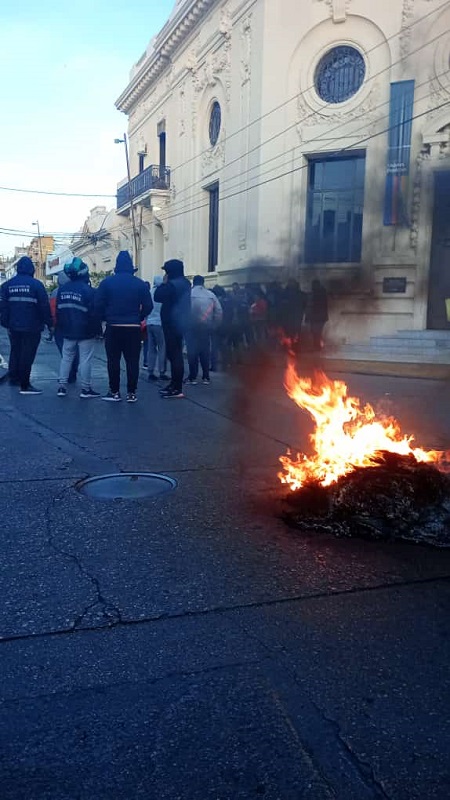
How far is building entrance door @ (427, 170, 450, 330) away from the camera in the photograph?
710cm

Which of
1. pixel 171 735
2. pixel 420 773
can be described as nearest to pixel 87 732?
pixel 171 735

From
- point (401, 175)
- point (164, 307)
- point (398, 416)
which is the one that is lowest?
point (398, 416)

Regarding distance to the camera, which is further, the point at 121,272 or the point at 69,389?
the point at 69,389

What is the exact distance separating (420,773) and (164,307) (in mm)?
7624

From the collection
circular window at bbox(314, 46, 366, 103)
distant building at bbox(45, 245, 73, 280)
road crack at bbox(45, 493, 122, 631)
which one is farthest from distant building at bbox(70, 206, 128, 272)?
road crack at bbox(45, 493, 122, 631)

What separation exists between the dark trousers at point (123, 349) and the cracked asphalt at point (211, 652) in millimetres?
3737

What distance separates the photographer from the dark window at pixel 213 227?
22.2 m

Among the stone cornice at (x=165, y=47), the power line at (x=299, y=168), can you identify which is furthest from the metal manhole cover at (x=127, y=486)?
the stone cornice at (x=165, y=47)

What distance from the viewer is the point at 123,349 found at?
870 cm

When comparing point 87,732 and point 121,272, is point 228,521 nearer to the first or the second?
point 87,732

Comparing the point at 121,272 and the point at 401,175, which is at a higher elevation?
the point at 401,175

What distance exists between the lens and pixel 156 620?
9.29 ft

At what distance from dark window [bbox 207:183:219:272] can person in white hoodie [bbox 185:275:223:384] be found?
40.1 feet

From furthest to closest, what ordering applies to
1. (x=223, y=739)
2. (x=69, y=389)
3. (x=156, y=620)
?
(x=69, y=389) < (x=156, y=620) < (x=223, y=739)
